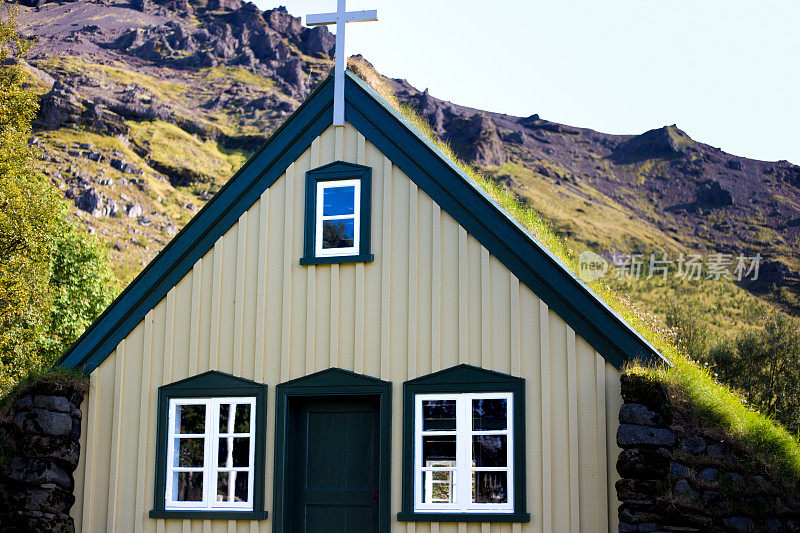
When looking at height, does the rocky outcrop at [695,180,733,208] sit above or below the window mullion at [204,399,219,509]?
above

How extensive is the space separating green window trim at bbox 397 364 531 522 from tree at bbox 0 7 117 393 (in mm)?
8860

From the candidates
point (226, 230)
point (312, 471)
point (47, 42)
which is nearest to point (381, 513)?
point (312, 471)

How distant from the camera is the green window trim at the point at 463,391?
812cm

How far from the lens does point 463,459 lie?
8367mm

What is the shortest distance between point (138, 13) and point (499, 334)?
124 metres

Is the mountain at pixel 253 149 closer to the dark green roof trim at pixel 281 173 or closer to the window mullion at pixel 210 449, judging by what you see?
the dark green roof trim at pixel 281 173

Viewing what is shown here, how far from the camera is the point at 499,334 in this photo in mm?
8547

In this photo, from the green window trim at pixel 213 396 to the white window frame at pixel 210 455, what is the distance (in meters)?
0.04

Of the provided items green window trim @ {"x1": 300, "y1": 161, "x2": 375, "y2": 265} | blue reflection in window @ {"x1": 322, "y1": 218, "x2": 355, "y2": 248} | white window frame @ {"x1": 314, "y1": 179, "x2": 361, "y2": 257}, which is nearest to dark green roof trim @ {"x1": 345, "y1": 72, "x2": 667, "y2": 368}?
green window trim @ {"x1": 300, "y1": 161, "x2": 375, "y2": 265}

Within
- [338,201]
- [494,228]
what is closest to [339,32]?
[338,201]

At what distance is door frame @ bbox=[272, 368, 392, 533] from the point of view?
28.0ft

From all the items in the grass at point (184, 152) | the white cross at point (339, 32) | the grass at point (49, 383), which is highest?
the grass at point (184, 152)

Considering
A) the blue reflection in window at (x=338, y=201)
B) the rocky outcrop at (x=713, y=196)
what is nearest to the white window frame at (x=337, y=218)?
the blue reflection in window at (x=338, y=201)

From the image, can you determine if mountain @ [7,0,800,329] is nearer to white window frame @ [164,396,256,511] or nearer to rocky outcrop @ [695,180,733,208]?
rocky outcrop @ [695,180,733,208]
